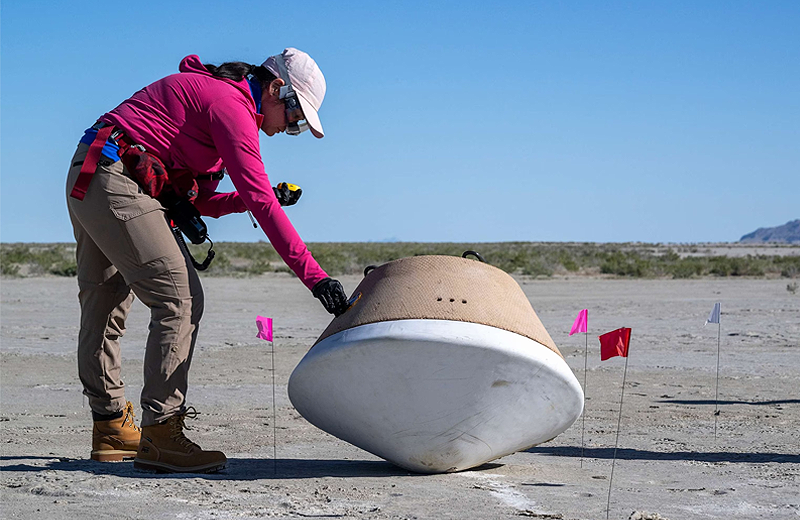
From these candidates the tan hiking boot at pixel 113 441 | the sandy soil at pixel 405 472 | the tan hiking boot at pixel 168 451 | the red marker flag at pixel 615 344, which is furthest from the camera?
the tan hiking boot at pixel 113 441

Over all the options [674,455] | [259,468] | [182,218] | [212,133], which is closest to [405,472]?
[259,468]

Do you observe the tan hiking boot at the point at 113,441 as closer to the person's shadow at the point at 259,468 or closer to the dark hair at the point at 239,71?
the person's shadow at the point at 259,468

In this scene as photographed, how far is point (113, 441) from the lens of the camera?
5.09m

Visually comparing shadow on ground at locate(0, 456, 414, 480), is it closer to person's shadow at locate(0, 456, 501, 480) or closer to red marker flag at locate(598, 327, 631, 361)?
person's shadow at locate(0, 456, 501, 480)

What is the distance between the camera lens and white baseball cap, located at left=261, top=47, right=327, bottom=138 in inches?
183

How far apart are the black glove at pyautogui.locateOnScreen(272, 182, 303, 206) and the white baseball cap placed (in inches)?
20.1

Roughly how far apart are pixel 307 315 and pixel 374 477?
39.3ft

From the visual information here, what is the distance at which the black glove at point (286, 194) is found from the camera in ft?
16.9

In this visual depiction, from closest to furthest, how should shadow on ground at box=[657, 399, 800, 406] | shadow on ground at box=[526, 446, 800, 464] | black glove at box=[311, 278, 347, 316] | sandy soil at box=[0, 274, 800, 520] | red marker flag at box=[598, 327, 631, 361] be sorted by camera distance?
sandy soil at box=[0, 274, 800, 520], black glove at box=[311, 278, 347, 316], red marker flag at box=[598, 327, 631, 361], shadow on ground at box=[526, 446, 800, 464], shadow on ground at box=[657, 399, 800, 406]

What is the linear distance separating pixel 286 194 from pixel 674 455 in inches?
107

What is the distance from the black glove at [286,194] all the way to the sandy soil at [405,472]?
1.39 metres

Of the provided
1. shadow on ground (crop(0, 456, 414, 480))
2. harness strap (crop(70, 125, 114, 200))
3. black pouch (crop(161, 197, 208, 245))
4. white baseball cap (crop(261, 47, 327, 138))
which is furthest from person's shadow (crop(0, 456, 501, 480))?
white baseball cap (crop(261, 47, 327, 138))

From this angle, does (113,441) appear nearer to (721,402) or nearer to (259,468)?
(259,468)

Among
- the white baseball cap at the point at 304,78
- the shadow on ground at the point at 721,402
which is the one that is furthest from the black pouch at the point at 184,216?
the shadow on ground at the point at 721,402
